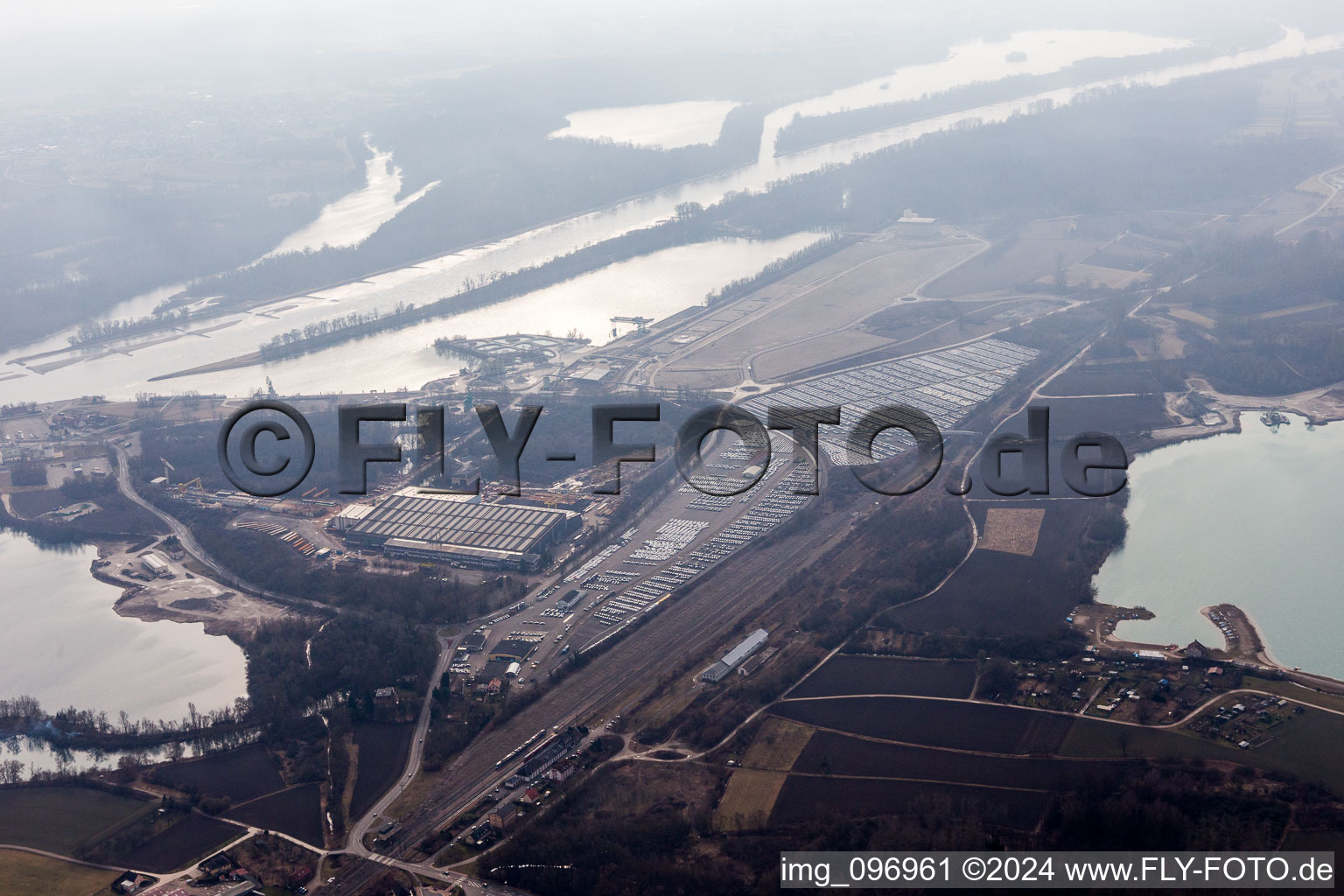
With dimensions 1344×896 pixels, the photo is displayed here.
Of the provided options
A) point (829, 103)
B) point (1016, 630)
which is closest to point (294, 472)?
point (1016, 630)

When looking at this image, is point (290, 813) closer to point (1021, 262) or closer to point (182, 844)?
point (182, 844)

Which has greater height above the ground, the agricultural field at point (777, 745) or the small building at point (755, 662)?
the small building at point (755, 662)

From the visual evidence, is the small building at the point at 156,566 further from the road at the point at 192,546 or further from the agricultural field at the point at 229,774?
the agricultural field at the point at 229,774

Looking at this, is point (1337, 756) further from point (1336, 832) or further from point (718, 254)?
point (718, 254)

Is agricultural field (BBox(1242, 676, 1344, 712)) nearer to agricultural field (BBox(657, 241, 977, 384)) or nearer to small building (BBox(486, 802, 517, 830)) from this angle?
small building (BBox(486, 802, 517, 830))

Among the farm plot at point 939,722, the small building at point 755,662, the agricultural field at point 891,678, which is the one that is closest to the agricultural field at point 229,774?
the small building at point 755,662

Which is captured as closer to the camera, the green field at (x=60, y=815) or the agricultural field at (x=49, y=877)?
the agricultural field at (x=49, y=877)

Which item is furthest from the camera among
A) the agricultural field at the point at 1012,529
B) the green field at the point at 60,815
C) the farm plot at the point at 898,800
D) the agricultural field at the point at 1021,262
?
the agricultural field at the point at 1021,262
